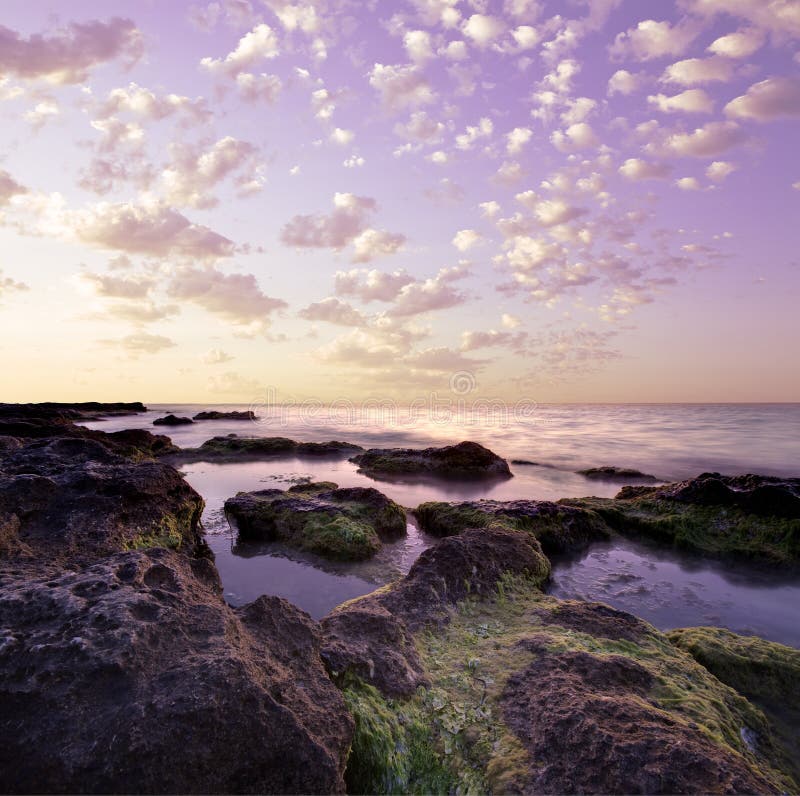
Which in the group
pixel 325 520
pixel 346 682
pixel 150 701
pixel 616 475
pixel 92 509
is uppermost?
pixel 92 509

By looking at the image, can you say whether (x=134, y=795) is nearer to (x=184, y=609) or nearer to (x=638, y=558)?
(x=184, y=609)

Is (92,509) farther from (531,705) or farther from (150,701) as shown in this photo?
(531,705)

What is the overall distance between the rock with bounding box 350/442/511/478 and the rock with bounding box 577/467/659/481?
9.64 ft

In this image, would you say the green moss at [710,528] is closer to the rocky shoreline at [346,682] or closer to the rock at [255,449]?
the rocky shoreline at [346,682]

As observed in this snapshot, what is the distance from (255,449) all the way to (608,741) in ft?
66.0

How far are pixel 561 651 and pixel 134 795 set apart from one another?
9.56 ft

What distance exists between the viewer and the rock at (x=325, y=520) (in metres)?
7.47

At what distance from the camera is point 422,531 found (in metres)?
9.26

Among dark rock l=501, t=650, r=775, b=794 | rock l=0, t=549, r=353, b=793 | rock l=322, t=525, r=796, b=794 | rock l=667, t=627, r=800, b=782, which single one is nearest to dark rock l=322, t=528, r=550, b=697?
rock l=322, t=525, r=796, b=794

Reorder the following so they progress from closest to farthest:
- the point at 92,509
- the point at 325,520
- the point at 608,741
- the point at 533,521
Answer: the point at 608,741 < the point at 92,509 < the point at 325,520 < the point at 533,521

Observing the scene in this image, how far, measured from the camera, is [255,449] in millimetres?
21172

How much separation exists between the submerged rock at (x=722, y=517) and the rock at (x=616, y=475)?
6.19m

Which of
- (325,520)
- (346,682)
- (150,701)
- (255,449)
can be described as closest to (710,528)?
(325,520)

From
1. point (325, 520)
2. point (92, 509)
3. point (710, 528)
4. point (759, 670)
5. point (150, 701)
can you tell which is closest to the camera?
point (150, 701)
